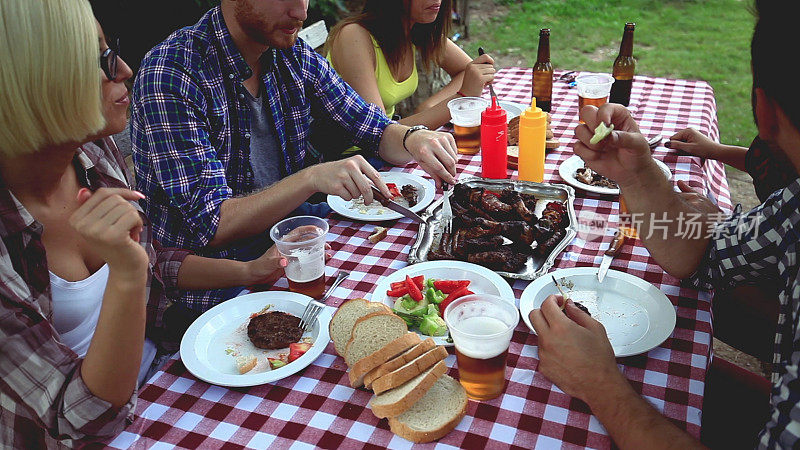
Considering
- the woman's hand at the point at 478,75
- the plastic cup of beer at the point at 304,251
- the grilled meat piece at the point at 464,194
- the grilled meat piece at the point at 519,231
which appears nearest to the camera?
the plastic cup of beer at the point at 304,251

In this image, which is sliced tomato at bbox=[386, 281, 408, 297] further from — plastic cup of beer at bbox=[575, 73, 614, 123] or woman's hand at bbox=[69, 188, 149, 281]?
plastic cup of beer at bbox=[575, 73, 614, 123]

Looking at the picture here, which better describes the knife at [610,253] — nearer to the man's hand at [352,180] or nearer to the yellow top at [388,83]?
the man's hand at [352,180]

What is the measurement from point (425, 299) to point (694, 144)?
1.87m

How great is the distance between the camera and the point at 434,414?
1571mm

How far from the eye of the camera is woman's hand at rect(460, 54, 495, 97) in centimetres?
358

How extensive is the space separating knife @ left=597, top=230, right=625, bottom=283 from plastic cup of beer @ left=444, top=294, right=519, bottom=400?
615mm

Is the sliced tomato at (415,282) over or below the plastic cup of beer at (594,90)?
below

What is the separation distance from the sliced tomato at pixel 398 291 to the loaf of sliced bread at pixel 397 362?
40 cm

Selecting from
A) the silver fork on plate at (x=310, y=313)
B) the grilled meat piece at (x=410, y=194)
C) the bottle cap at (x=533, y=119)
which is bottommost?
the grilled meat piece at (x=410, y=194)

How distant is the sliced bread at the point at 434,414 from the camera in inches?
59.6

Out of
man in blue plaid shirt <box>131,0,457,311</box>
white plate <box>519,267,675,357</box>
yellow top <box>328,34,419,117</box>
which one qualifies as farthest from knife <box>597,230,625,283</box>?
yellow top <box>328,34,419,117</box>

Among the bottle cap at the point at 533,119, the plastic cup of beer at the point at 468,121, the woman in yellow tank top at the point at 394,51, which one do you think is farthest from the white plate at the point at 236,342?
the woman in yellow tank top at the point at 394,51

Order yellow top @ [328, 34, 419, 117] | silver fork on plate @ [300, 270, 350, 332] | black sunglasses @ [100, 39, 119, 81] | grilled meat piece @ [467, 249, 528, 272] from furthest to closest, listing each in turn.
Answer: yellow top @ [328, 34, 419, 117]
grilled meat piece @ [467, 249, 528, 272]
silver fork on plate @ [300, 270, 350, 332]
black sunglasses @ [100, 39, 119, 81]

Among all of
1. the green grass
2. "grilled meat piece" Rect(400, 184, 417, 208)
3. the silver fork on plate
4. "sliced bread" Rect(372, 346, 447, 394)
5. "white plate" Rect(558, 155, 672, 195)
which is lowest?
the green grass
